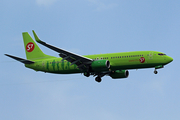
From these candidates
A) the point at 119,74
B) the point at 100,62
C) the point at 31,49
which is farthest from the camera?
the point at 31,49

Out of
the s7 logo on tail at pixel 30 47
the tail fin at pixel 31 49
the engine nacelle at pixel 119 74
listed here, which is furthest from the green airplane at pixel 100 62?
the s7 logo on tail at pixel 30 47

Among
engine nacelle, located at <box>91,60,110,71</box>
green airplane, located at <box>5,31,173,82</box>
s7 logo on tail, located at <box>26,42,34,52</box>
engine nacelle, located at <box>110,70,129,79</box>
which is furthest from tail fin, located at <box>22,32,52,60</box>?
engine nacelle, located at <box>110,70,129,79</box>

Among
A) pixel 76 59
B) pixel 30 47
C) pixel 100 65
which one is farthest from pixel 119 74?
pixel 30 47

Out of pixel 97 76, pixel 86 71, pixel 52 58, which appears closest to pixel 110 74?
pixel 97 76

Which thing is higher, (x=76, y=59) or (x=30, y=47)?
(x=30, y=47)

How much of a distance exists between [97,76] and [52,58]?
898 cm

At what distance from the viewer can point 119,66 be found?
52.6m

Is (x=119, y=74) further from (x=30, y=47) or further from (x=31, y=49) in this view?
(x=30, y=47)

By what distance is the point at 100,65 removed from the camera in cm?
5156

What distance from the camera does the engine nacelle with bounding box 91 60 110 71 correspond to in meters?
51.4

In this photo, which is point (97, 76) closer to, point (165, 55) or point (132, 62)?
point (132, 62)

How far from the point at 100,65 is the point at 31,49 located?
17.8m

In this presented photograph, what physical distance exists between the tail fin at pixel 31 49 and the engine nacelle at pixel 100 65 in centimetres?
1253

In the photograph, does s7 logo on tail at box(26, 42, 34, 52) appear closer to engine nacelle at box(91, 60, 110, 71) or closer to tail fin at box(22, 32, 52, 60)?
tail fin at box(22, 32, 52, 60)
